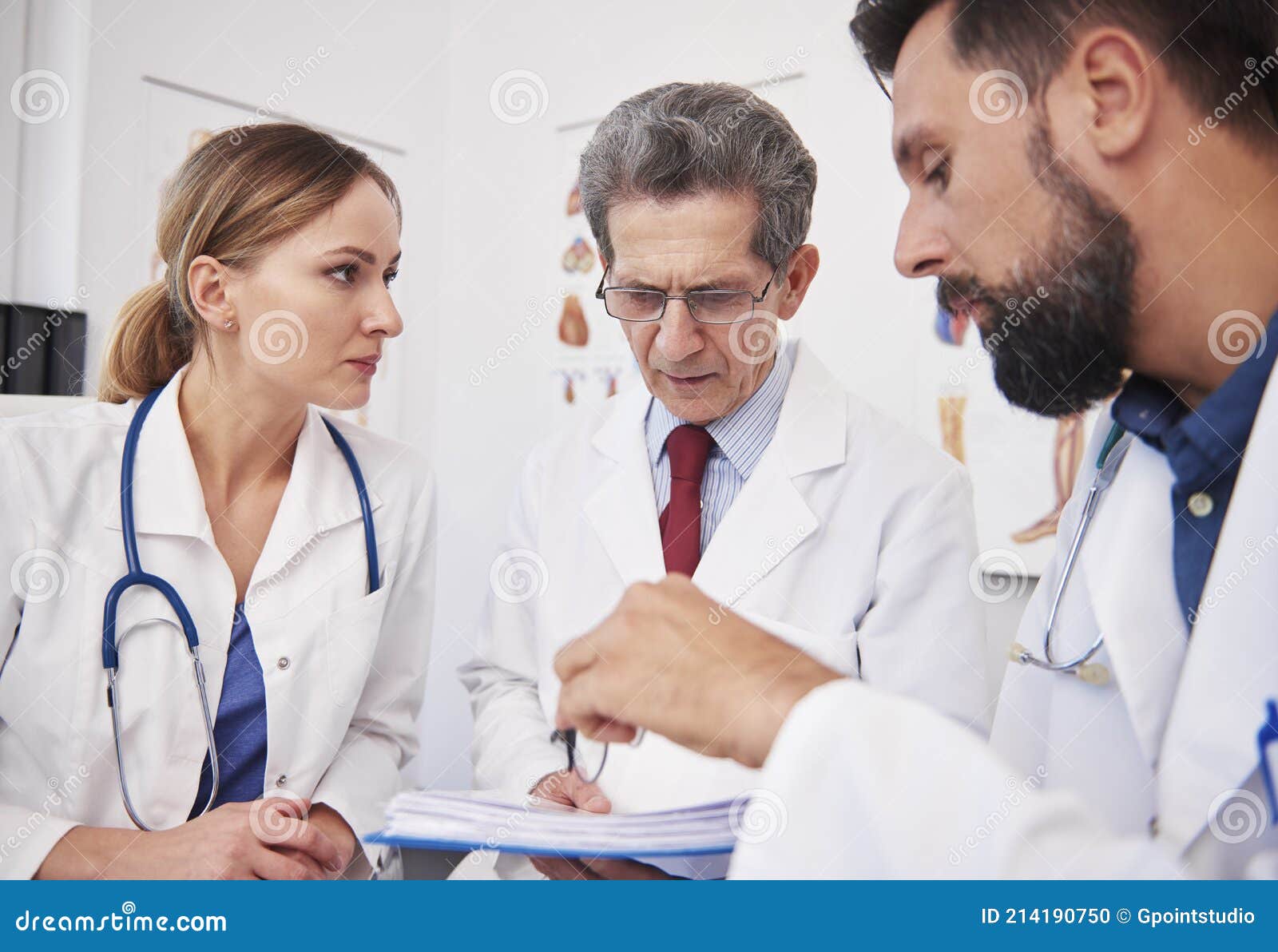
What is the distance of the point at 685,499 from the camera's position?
1299 millimetres

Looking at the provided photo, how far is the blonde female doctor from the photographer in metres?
1.07

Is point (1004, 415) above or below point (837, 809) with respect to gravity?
above

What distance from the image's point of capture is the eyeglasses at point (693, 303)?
1.25 metres

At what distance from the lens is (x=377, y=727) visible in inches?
51.3

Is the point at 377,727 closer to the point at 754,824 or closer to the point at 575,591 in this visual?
the point at 575,591

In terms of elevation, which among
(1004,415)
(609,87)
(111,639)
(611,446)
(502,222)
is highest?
(609,87)

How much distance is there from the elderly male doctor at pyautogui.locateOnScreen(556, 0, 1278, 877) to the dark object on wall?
1.48m

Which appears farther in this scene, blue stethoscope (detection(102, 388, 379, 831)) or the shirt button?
blue stethoscope (detection(102, 388, 379, 831))

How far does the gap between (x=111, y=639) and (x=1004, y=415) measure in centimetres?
155

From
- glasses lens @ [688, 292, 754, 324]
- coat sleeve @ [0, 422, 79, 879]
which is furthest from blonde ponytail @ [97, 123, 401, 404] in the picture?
glasses lens @ [688, 292, 754, 324]

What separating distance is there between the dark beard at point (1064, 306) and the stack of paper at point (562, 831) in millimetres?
517

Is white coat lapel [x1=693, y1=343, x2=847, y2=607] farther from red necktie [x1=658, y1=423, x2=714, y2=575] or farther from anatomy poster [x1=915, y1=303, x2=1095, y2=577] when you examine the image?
anatomy poster [x1=915, y1=303, x2=1095, y2=577]

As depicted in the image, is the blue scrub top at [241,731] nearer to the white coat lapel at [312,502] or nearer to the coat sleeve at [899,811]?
the white coat lapel at [312,502]
